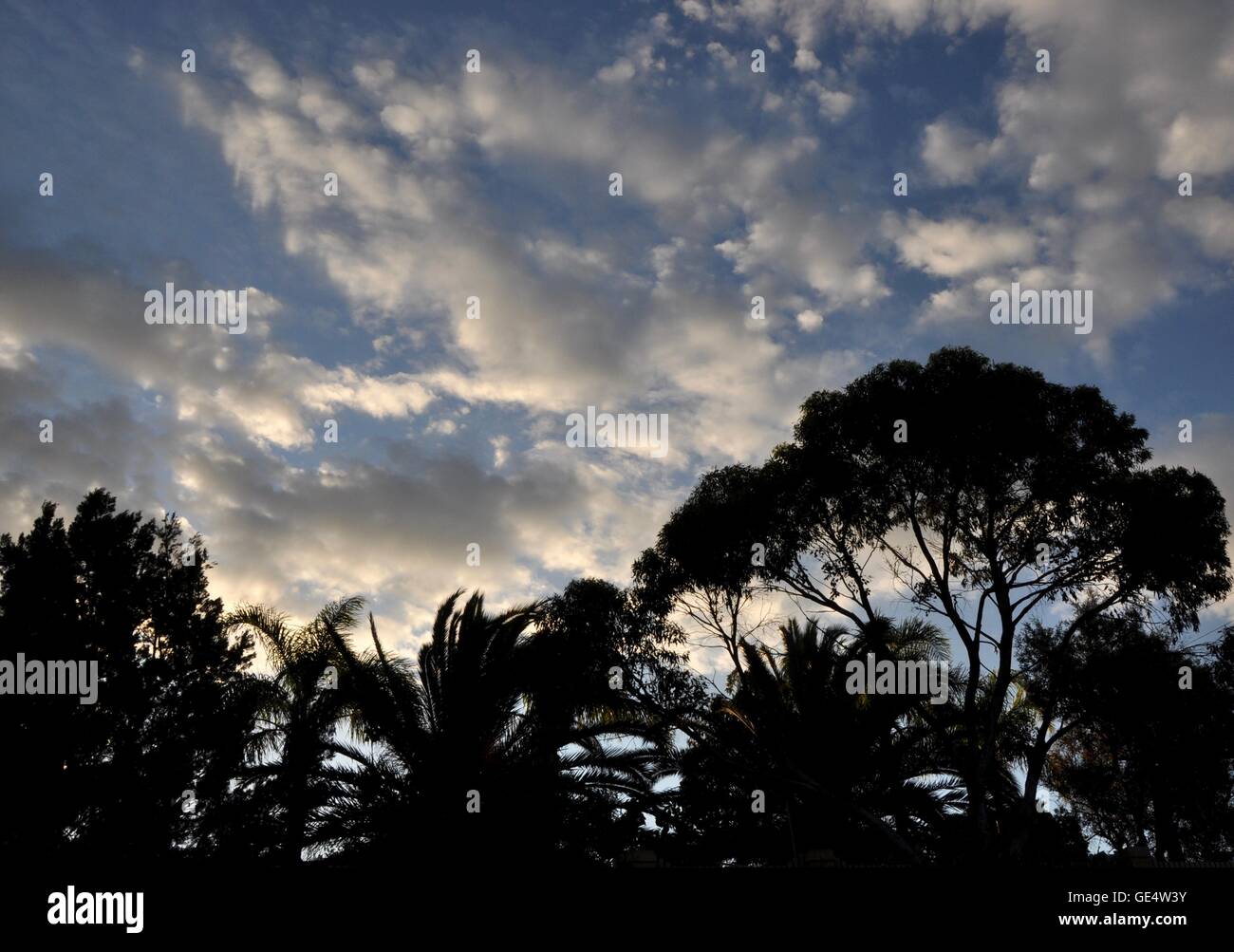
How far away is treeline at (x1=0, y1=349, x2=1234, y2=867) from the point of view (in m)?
16.2

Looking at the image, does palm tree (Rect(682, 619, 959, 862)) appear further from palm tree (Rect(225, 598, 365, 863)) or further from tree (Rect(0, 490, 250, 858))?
tree (Rect(0, 490, 250, 858))

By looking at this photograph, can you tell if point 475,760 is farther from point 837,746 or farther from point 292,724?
point 837,746

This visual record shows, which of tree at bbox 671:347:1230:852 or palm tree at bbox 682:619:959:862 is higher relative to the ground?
tree at bbox 671:347:1230:852

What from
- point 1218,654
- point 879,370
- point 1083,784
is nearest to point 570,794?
point 879,370

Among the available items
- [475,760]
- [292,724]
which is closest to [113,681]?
[292,724]

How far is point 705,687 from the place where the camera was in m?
19.0

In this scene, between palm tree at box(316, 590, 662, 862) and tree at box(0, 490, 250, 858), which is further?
tree at box(0, 490, 250, 858)

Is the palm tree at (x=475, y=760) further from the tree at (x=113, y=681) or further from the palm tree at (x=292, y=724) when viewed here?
the tree at (x=113, y=681)

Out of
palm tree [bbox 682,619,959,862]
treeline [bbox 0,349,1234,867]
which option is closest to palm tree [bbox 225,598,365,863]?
treeline [bbox 0,349,1234,867]

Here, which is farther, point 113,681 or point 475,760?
point 113,681

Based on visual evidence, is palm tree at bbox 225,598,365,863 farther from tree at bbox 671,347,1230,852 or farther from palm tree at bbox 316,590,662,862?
tree at bbox 671,347,1230,852

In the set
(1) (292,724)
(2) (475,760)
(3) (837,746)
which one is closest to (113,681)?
(1) (292,724)

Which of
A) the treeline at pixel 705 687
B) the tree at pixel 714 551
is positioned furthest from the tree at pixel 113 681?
the tree at pixel 714 551

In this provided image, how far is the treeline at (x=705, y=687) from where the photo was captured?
16250 mm
